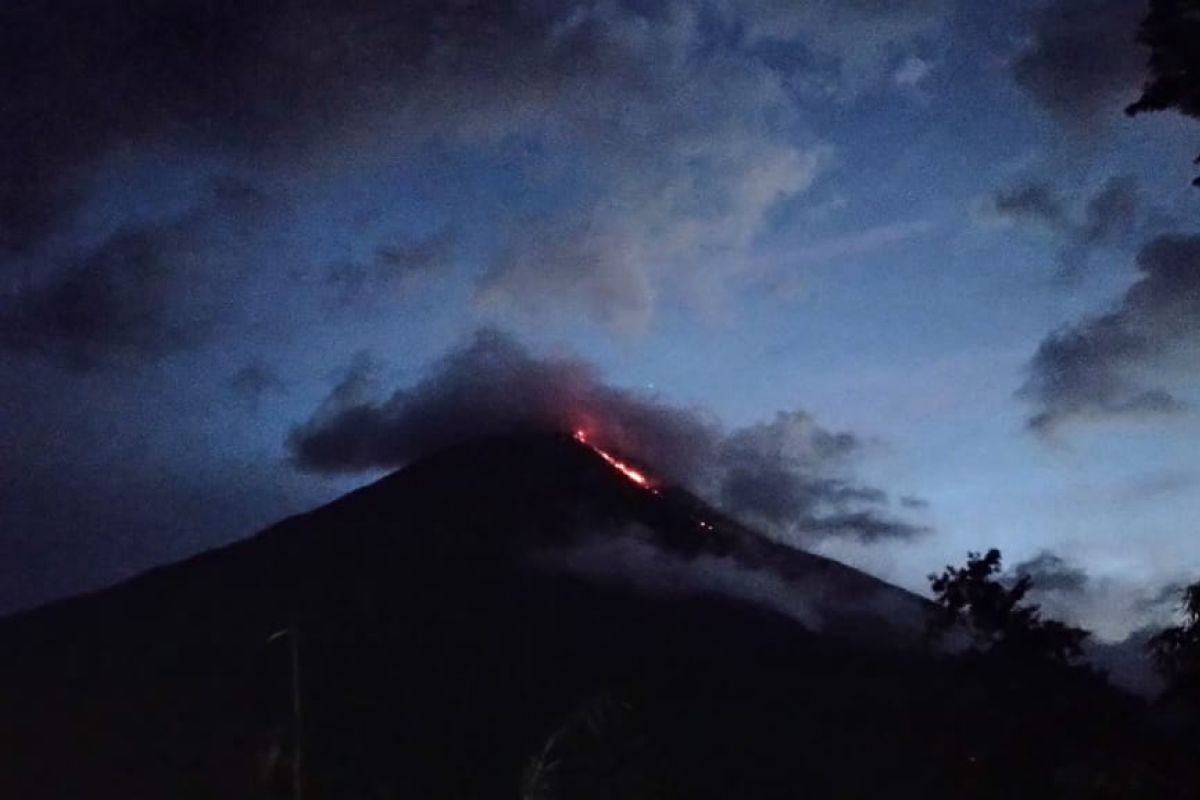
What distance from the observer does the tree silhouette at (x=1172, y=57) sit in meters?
15.3

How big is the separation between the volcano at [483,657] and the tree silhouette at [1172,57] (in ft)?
161

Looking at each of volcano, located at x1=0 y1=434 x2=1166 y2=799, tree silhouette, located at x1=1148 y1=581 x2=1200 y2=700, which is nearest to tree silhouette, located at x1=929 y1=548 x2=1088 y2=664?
tree silhouette, located at x1=1148 y1=581 x2=1200 y2=700

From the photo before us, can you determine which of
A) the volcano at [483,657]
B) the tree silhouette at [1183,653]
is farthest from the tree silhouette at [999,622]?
the volcano at [483,657]

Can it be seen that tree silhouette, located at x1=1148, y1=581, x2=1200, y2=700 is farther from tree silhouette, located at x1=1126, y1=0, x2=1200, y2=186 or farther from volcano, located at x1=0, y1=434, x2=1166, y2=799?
volcano, located at x1=0, y1=434, x2=1166, y2=799

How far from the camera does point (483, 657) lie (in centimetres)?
9844

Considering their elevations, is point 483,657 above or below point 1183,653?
above

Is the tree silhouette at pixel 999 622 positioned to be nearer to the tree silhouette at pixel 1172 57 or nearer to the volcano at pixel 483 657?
the tree silhouette at pixel 1172 57

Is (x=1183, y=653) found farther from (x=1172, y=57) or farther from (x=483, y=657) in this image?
(x=483, y=657)

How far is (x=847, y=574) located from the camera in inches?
4825

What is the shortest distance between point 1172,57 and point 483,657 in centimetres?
8560

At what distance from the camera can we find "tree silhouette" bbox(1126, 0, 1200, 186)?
1530cm

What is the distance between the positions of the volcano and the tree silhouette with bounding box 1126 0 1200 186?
49063 mm

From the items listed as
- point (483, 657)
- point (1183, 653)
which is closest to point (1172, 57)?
point (1183, 653)

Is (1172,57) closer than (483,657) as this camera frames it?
Yes
